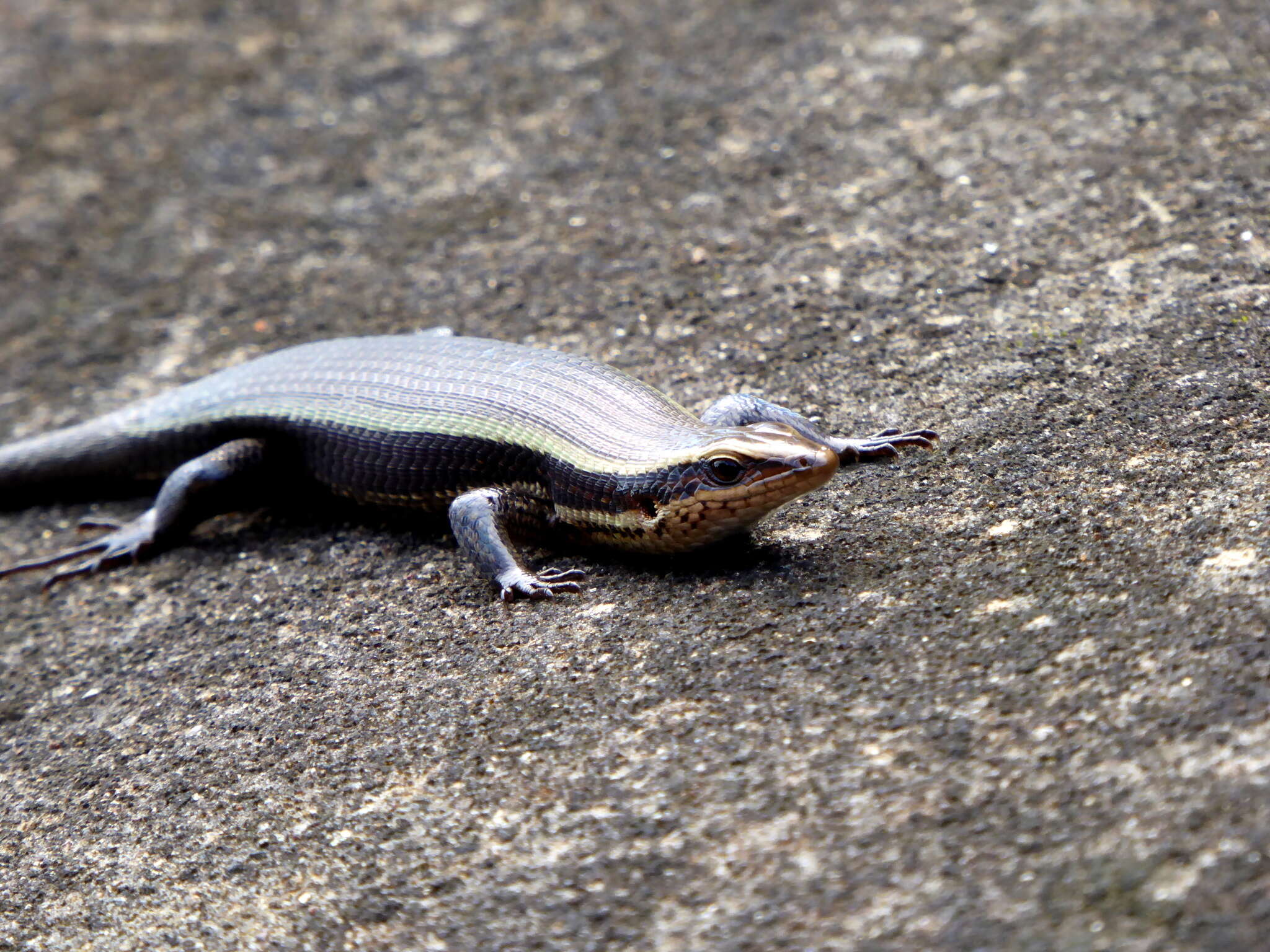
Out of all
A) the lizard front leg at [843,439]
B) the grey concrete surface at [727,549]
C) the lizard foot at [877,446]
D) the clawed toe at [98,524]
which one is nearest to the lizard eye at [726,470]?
the grey concrete surface at [727,549]

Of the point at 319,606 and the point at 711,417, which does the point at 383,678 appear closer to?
the point at 319,606

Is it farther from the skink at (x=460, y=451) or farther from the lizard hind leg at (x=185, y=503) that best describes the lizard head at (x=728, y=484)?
the lizard hind leg at (x=185, y=503)

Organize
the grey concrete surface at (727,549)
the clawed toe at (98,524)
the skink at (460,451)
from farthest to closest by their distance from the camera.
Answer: the clawed toe at (98,524) < the skink at (460,451) < the grey concrete surface at (727,549)

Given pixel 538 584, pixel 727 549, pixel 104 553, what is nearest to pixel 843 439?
pixel 727 549

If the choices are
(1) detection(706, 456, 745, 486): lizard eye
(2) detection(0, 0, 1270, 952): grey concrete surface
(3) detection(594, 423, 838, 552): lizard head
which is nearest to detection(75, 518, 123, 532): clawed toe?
(2) detection(0, 0, 1270, 952): grey concrete surface

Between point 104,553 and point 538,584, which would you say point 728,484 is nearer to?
point 538,584

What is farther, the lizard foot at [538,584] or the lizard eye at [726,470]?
the lizard foot at [538,584]
